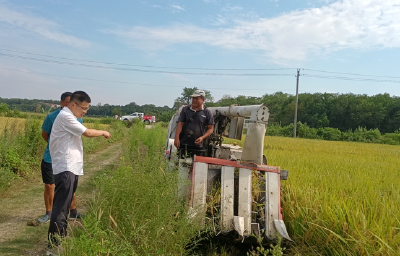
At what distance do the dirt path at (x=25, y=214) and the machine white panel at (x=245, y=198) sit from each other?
2.31 m

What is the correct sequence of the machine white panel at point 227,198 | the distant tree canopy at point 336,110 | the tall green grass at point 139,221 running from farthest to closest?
1. the distant tree canopy at point 336,110
2. the machine white panel at point 227,198
3. the tall green grass at point 139,221

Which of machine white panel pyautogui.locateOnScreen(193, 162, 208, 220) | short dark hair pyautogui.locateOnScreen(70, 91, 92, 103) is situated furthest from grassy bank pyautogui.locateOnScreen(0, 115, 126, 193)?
machine white panel pyautogui.locateOnScreen(193, 162, 208, 220)

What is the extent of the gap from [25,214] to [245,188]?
3440 mm

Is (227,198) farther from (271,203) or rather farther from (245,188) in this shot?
(271,203)

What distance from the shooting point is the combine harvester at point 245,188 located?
11.4 ft

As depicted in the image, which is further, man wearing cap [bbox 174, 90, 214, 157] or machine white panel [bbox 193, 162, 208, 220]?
man wearing cap [bbox 174, 90, 214, 157]

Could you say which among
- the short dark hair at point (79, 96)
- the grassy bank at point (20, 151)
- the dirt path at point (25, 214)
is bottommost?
the dirt path at point (25, 214)

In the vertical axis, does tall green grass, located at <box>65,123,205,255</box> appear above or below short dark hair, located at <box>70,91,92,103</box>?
below

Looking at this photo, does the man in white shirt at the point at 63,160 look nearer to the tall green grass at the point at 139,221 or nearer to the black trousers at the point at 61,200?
the black trousers at the point at 61,200

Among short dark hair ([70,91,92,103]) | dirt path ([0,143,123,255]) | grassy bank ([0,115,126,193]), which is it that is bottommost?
dirt path ([0,143,123,255])

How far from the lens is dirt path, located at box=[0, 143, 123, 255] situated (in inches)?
141

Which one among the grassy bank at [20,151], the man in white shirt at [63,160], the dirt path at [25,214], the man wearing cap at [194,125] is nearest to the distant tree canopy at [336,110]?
the grassy bank at [20,151]

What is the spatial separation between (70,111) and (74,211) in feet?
5.92

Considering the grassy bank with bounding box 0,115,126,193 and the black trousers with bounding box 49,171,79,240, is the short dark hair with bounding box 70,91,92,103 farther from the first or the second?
the grassy bank with bounding box 0,115,126,193
